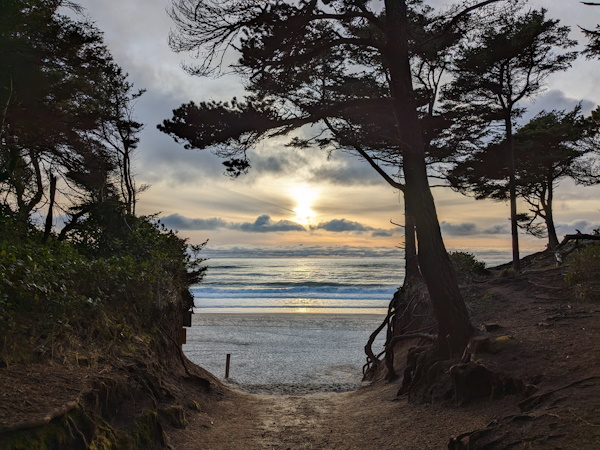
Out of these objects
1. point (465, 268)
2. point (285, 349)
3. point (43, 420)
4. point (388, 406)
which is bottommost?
point (285, 349)

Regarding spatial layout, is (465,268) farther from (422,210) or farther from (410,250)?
(422,210)

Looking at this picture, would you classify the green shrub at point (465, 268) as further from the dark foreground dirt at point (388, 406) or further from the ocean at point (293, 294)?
the ocean at point (293, 294)

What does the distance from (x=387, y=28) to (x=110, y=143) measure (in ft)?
47.9

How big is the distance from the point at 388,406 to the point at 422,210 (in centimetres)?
Answer: 370

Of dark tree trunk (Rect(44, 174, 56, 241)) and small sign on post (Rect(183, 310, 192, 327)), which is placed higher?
dark tree trunk (Rect(44, 174, 56, 241))

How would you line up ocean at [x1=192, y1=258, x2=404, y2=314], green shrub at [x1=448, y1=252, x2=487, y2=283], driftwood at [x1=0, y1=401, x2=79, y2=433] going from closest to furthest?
driftwood at [x1=0, y1=401, x2=79, y2=433] < green shrub at [x1=448, y1=252, x2=487, y2=283] < ocean at [x1=192, y1=258, x2=404, y2=314]

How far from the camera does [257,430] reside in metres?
7.21

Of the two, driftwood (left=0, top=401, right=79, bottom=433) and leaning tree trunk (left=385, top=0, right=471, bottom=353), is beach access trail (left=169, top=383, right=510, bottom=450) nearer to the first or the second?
leaning tree trunk (left=385, top=0, right=471, bottom=353)

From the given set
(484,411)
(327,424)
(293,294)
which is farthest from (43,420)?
(293,294)

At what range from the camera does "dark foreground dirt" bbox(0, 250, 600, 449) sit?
4258mm

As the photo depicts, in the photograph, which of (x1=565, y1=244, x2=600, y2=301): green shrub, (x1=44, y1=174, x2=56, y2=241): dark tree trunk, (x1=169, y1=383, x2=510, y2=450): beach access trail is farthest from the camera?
(x1=44, y1=174, x2=56, y2=241): dark tree trunk

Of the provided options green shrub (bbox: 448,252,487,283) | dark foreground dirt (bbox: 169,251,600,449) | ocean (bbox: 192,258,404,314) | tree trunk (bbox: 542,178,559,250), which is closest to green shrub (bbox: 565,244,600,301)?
dark foreground dirt (bbox: 169,251,600,449)

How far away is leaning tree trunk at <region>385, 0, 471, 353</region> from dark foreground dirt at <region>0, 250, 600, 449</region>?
88 cm

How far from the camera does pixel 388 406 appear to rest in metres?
8.18
